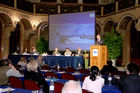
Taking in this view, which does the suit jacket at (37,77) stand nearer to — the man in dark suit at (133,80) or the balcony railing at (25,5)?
the man in dark suit at (133,80)

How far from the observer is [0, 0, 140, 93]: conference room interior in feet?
39.6

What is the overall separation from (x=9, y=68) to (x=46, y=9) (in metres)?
11.9

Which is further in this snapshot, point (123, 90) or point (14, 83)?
point (14, 83)

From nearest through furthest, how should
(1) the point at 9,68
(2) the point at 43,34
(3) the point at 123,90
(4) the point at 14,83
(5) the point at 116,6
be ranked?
1. (3) the point at 123,90
2. (4) the point at 14,83
3. (1) the point at 9,68
4. (5) the point at 116,6
5. (2) the point at 43,34

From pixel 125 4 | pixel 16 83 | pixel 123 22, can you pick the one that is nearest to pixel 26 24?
pixel 123 22

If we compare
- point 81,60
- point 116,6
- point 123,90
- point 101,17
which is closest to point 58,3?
point 101,17

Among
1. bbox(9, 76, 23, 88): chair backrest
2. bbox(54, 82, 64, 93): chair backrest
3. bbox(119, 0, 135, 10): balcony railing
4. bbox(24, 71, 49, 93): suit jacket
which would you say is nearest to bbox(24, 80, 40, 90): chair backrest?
bbox(24, 71, 49, 93): suit jacket

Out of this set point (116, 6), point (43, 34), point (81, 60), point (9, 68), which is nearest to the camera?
point (9, 68)

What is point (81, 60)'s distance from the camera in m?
9.65

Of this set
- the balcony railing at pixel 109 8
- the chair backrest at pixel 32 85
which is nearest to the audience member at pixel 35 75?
the chair backrest at pixel 32 85

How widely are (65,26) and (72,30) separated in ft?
2.14

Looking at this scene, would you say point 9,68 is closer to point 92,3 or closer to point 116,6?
point 116,6

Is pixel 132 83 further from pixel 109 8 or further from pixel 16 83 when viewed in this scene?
pixel 109 8

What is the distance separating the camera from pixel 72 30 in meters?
13.4
